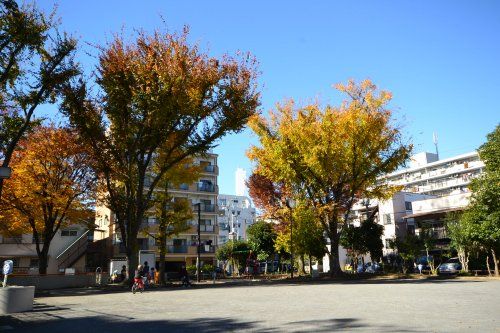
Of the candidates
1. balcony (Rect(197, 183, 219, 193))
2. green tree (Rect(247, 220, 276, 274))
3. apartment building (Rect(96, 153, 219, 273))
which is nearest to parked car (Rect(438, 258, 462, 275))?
green tree (Rect(247, 220, 276, 274))

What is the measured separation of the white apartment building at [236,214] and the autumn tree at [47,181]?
71.1 metres

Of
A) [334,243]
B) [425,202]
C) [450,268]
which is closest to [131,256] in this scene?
[334,243]

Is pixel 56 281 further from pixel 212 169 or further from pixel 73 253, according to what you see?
pixel 212 169

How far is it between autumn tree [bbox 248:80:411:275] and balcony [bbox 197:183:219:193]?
26628 millimetres

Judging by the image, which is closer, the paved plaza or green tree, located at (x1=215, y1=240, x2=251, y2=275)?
the paved plaza

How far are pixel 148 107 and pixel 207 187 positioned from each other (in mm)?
35241

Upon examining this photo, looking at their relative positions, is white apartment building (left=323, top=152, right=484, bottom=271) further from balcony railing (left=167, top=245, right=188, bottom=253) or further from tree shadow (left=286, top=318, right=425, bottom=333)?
tree shadow (left=286, top=318, right=425, bottom=333)

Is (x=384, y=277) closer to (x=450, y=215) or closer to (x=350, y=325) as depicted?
(x=450, y=215)

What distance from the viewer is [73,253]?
40.8 metres

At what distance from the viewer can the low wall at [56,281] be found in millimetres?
21281

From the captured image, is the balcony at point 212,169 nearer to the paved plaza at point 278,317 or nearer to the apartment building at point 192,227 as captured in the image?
the apartment building at point 192,227

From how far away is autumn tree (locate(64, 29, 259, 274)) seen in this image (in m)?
20.2

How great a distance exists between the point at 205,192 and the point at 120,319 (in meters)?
45.1

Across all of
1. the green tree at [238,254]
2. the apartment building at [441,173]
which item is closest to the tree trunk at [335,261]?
the green tree at [238,254]
